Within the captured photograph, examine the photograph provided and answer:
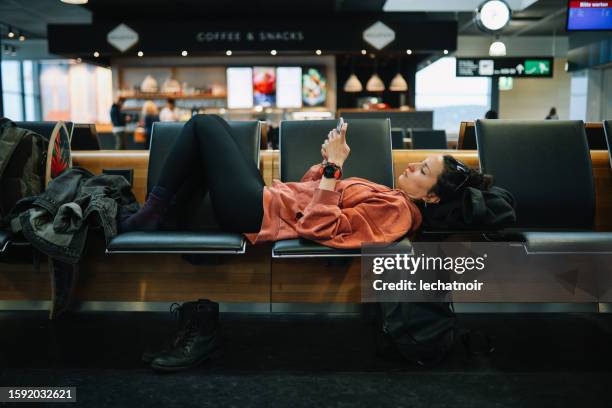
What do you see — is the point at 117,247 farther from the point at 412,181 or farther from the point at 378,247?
the point at 412,181

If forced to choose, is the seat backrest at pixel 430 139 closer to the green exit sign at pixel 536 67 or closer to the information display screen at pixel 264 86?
the green exit sign at pixel 536 67

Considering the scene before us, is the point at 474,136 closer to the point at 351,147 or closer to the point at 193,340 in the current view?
the point at 351,147

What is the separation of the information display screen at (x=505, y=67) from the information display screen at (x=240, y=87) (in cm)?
385

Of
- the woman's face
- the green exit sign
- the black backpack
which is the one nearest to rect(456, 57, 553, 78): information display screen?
the green exit sign

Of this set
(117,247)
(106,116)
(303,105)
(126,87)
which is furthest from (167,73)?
(117,247)

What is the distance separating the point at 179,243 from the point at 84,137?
159cm

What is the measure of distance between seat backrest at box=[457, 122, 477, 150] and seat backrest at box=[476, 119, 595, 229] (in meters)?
0.25

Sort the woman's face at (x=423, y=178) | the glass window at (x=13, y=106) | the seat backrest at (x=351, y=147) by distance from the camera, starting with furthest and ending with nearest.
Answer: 1. the glass window at (x=13, y=106)
2. the seat backrest at (x=351, y=147)
3. the woman's face at (x=423, y=178)

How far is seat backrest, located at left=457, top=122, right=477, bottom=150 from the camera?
314 cm

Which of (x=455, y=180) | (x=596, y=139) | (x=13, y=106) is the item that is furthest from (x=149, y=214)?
(x=13, y=106)

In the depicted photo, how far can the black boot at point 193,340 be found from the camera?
2125mm

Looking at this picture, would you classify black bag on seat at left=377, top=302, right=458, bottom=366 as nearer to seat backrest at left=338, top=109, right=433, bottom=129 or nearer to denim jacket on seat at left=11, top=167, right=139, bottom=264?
denim jacket on seat at left=11, top=167, right=139, bottom=264

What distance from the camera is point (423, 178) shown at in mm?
2334

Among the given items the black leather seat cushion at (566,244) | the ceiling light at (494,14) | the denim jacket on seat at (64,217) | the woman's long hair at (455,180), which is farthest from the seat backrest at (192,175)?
the ceiling light at (494,14)
